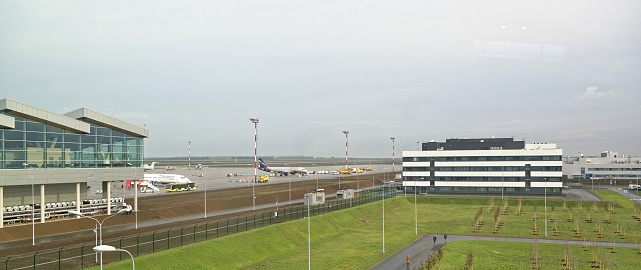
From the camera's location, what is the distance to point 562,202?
90.2 m

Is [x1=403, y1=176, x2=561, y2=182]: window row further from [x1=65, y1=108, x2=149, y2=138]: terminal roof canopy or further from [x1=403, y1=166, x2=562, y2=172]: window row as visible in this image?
[x1=65, y1=108, x2=149, y2=138]: terminal roof canopy

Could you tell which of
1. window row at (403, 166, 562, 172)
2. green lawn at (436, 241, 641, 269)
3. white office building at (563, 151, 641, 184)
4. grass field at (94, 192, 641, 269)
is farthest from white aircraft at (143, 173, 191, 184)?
white office building at (563, 151, 641, 184)

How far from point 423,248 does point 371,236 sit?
847cm

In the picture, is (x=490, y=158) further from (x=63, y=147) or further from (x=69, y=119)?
(x=63, y=147)

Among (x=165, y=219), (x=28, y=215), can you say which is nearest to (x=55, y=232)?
(x=28, y=215)

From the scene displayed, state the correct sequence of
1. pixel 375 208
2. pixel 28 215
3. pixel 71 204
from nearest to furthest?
pixel 28 215, pixel 71 204, pixel 375 208

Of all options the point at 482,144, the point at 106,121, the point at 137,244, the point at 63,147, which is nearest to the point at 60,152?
the point at 63,147

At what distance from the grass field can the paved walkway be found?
1076 mm

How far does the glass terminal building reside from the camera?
47.9m

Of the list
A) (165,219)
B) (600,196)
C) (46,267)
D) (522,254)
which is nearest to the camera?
(46,267)

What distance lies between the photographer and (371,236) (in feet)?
186

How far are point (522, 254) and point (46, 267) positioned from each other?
141 feet

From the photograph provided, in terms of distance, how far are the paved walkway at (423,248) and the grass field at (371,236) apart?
1.08 meters

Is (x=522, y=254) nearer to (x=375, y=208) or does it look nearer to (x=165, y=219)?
(x=375, y=208)
